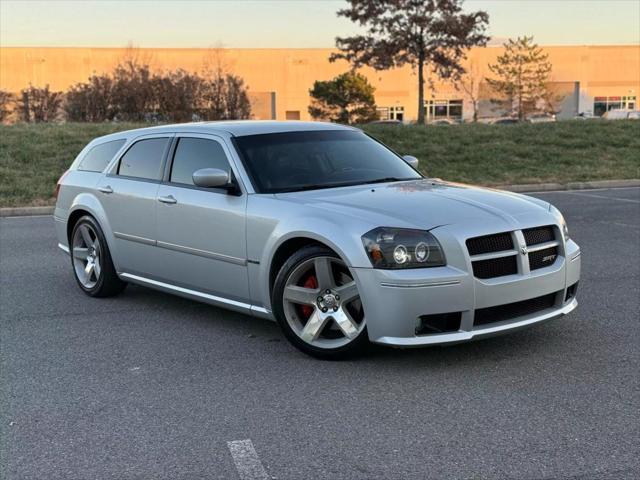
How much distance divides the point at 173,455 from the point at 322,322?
5.05ft

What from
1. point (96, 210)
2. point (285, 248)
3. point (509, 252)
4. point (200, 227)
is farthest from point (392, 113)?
point (509, 252)

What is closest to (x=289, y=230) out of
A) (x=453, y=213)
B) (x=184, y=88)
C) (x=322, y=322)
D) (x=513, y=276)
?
(x=322, y=322)

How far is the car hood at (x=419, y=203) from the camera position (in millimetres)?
4551

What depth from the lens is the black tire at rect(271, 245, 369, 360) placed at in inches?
182

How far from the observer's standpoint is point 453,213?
4.62 metres

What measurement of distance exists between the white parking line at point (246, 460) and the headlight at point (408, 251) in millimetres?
1380

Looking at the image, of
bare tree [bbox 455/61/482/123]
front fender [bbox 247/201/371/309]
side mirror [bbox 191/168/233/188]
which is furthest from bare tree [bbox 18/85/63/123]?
bare tree [bbox 455/61/482/123]

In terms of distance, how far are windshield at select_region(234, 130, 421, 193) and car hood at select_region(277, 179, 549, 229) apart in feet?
0.72

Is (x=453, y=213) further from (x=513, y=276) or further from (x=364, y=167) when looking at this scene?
(x=364, y=167)

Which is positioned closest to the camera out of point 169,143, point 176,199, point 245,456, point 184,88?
point 245,456

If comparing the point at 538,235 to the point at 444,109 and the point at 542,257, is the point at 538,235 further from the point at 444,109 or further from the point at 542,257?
the point at 444,109

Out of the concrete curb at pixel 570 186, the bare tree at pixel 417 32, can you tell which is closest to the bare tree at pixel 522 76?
the bare tree at pixel 417 32

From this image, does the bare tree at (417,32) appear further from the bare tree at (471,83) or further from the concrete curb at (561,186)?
the bare tree at (471,83)

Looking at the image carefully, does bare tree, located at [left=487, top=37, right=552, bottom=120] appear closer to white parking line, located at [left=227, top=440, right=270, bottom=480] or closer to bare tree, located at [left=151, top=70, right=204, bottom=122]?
bare tree, located at [left=151, top=70, right=204, bottom=122]
